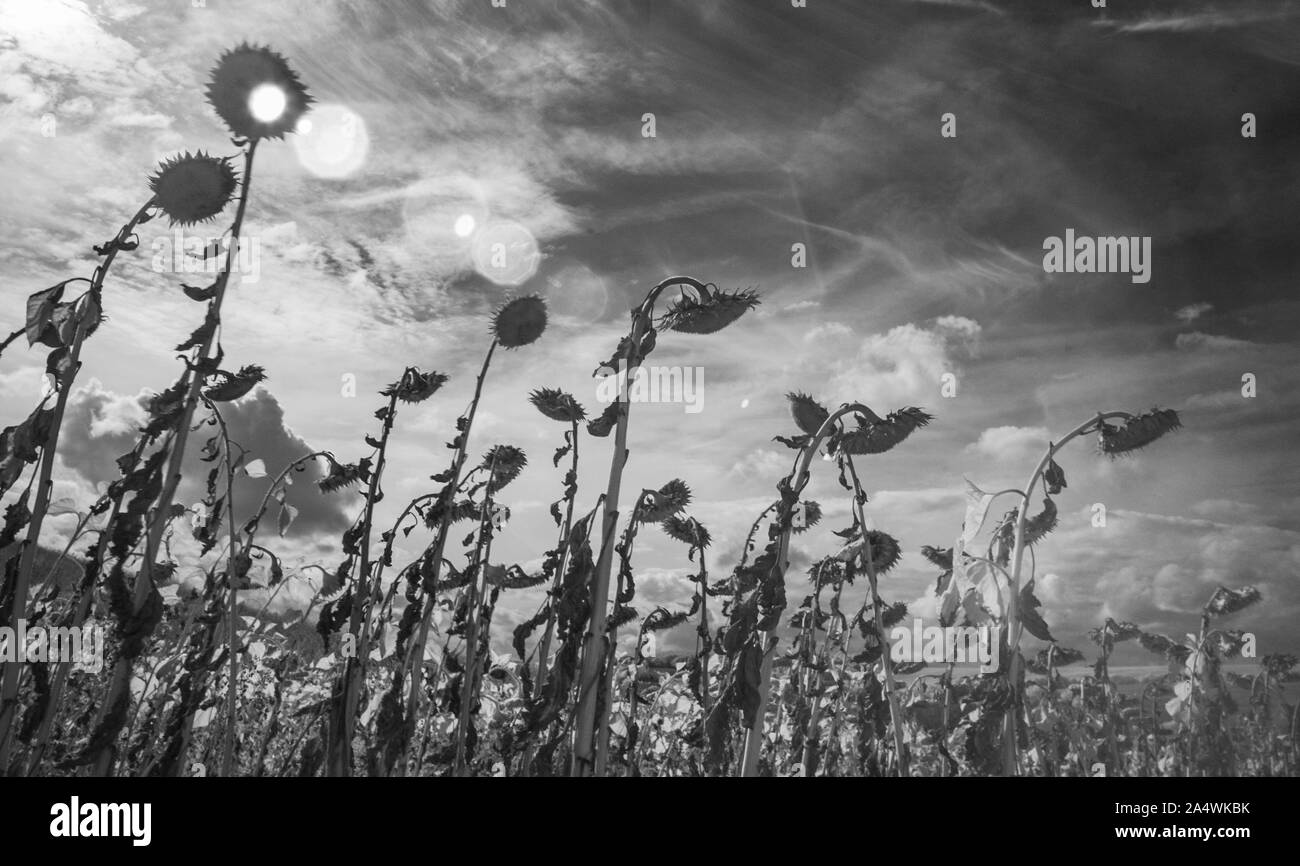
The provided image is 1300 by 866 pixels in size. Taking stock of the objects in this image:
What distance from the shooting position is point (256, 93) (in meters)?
3.40

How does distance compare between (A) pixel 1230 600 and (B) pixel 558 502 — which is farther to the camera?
(A) pixel 1230 600

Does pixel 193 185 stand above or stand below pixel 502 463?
above

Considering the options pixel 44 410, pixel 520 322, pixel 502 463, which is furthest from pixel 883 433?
pixel 44 410

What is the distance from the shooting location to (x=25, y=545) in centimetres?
323

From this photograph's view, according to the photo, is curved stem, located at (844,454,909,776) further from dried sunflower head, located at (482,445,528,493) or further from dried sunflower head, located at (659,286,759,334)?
dried sunflower head, located at (482,445,528,493)

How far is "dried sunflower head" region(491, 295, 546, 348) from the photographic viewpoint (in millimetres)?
4094

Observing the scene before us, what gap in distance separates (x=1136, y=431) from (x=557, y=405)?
278 cm

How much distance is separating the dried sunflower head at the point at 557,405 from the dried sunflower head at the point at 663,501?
0.62m

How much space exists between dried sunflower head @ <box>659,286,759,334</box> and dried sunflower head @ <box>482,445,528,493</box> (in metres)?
1.77

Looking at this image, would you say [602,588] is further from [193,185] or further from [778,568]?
[193,185]

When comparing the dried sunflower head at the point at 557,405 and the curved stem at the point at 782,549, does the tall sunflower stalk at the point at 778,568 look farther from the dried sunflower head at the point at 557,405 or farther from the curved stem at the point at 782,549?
the dried sunflower head at the point at 557,405
